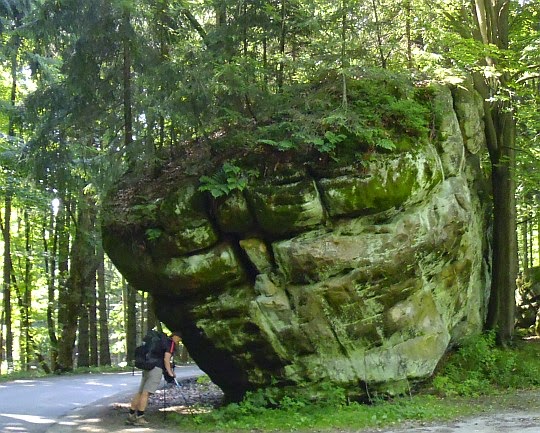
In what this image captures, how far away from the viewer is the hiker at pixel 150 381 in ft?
30.7

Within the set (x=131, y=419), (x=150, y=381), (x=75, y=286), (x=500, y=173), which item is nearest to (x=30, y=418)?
(x=131, y=419)

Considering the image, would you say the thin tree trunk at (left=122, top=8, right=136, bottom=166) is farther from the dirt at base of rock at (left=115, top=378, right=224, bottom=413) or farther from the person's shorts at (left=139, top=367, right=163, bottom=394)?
the dirt at base of rock at (left=115, top=378, right=224, bottom=413)

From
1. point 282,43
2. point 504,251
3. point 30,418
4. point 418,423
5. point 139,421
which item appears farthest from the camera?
point 504,251

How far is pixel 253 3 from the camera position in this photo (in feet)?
36.3

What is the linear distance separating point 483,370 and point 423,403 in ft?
9.94

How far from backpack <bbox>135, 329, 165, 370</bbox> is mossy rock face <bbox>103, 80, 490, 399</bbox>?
86 centimetres

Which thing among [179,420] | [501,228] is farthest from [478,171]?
[179,420]

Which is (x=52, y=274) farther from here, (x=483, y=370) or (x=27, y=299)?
(x=483, y=370)

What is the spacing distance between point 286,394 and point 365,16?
825 centimetres

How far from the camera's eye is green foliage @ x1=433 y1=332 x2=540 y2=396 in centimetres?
1138

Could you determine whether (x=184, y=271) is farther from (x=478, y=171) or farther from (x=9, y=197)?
(x=9, y=197)

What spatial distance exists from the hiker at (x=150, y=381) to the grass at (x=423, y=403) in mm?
665

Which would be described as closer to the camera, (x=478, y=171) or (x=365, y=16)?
(x=365, y=16)

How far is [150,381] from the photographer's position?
31.2 ft
